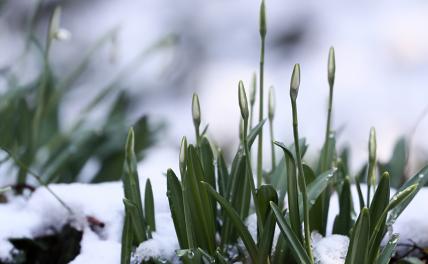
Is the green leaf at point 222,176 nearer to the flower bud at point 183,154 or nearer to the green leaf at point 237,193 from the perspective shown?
the green leaf at point 237,193

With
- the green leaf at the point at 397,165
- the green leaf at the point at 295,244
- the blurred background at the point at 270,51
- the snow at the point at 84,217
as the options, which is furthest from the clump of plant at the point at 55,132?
the blurred background at the point at 270,51

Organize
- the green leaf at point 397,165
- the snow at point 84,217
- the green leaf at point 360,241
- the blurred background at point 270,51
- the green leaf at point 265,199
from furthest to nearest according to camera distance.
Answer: the blurred background at point 270,51, the green leaf at point 397,165, the snow at point 84,217, the green leaf at point 265,199, the green leaf at point 360,241

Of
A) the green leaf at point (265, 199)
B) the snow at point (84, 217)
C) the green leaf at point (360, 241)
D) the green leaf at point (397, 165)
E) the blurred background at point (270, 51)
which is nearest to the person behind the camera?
the green leaf at point (360, 241)

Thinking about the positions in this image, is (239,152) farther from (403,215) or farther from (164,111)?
(164,111)

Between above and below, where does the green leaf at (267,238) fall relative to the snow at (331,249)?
above

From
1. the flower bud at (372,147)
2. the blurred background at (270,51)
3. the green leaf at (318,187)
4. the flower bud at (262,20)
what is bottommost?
the blurred background at (270,51)

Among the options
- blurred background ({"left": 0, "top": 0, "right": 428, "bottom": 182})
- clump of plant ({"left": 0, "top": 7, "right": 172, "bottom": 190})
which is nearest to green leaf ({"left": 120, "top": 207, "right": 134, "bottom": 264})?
clump of plant ({"left": 0, "top": 7, "right": 172, "bottom": 190})

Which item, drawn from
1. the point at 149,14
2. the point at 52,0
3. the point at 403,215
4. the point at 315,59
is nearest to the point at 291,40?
the point at 315,59

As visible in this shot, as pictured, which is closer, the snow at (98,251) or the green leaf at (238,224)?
the green leaf at (238,224)
